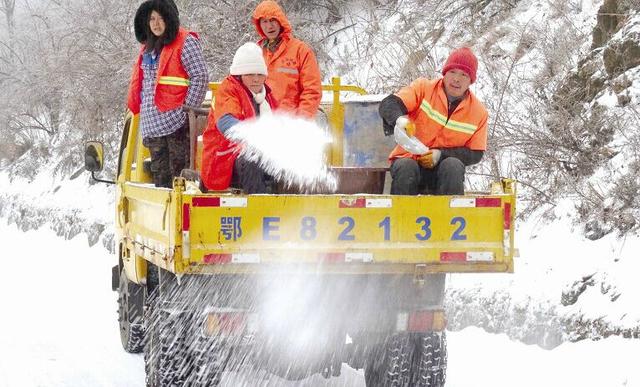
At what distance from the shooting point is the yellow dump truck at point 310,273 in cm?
491

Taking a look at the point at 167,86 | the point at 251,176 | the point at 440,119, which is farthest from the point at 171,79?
the point at 440,119

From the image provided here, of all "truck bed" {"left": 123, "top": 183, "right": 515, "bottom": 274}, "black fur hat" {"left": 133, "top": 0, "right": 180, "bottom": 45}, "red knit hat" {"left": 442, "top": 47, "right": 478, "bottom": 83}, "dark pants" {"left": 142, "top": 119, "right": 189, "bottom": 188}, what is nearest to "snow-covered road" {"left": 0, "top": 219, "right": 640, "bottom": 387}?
"dark pants" {"left": 142, "top": 119, "right": 189, "bottom": 188}

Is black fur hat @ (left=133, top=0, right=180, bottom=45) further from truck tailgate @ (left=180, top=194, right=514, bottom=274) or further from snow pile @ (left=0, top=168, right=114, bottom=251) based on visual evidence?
snow pile @ (left=0, top=168, right=114, bottom=251)

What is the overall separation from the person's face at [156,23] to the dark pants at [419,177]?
2295 millimetres

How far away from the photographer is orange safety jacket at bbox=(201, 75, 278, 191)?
5.70 meters

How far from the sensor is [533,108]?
377 inches

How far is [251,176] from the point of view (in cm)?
551

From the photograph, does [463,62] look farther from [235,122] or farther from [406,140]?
[235,122]

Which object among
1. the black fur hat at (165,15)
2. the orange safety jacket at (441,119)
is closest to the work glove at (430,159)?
the orange safety jacket at (441,119)

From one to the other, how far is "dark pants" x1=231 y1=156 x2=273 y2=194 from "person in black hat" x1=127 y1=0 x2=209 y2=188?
1429mm

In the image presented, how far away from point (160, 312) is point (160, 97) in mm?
2090

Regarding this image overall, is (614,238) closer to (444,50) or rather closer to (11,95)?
(444,50)

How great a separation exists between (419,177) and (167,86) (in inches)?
89.4

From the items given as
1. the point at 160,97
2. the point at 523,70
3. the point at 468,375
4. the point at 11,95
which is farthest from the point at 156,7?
the point at 11,95
